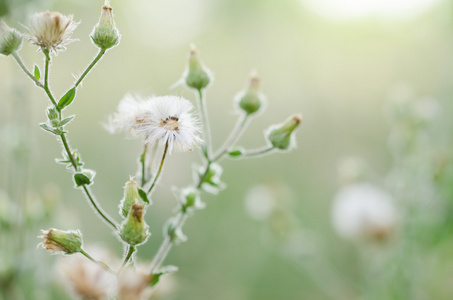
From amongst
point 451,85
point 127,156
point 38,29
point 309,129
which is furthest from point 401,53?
point 38,29

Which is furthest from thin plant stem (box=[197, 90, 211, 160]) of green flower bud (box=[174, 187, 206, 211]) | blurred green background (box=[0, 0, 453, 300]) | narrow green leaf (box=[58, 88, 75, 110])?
blurred green background (box=[0, 0, 453, 300])

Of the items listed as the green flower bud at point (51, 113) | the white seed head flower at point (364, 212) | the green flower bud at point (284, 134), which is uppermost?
the white seed head flower at point (364, 212)

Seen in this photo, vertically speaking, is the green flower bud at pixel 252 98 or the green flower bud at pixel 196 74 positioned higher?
the green flower bud at pixel 252 98

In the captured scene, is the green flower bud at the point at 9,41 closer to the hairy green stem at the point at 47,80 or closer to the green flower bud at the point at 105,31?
the hairy green stem at the point at 47,80

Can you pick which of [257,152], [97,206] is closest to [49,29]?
[97,206]

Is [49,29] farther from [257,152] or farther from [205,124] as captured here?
[257,152]

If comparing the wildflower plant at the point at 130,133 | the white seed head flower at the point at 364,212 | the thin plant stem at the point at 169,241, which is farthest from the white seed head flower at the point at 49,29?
the white seed head flower at the point at 364,212
